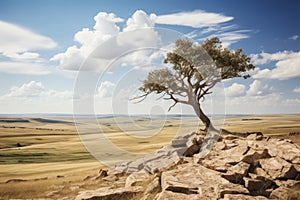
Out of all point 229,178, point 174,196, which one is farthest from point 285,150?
point 174,196

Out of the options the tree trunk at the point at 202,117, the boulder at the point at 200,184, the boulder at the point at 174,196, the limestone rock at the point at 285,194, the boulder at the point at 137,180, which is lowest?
the boulder at the point at 137,180

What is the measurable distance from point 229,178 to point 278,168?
140 inches

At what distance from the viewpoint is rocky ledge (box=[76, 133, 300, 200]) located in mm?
13570

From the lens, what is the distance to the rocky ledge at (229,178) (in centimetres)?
1357

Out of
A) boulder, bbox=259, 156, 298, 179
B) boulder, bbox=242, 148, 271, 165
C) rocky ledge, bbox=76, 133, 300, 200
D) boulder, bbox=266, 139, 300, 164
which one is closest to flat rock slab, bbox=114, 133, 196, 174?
rocky ledge, bbox=76, 133, 300, 200

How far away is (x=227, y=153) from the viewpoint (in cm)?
2069

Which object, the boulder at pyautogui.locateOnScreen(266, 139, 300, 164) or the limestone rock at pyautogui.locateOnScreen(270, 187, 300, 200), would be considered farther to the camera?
the boulder at pyautogui.locateOnScreen(266, 139, 300, 164)

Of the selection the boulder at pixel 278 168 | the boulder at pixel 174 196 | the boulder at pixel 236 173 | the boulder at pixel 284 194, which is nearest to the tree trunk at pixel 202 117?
the boulder at pixel 278 168

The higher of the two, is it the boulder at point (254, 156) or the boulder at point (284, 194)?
the boulder at point (254, 156)

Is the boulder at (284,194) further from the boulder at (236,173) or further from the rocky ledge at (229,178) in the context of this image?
the boulder at (236,173)

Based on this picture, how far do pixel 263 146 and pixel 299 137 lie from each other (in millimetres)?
12597

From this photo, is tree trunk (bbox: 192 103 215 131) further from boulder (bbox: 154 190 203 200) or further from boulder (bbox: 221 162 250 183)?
boulder (bbox: 154 190 203 200)

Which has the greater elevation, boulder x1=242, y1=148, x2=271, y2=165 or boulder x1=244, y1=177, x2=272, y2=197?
boulder x1=242, y1=148, x2=271, y2=165

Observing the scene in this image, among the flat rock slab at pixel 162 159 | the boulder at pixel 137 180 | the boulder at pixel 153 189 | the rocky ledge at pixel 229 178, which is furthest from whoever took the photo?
the flat rock slab at pixel 162 159
